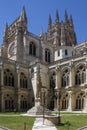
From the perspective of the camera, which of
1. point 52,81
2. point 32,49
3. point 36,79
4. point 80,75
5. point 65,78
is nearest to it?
point 80,75

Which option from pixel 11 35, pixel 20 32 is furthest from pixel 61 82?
pixel 11 35

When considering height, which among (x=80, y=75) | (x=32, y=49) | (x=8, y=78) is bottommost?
(x=8, y=78)

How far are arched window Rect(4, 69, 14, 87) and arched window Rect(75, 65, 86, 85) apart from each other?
13957mm

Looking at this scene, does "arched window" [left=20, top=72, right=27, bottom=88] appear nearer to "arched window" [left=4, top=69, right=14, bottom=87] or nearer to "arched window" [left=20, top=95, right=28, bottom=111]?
"arched window" [left=4, top=69, right=14, bottom=87]

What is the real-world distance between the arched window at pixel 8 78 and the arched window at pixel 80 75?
45.8 feet

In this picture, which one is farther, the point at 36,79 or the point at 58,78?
the point at 58,78

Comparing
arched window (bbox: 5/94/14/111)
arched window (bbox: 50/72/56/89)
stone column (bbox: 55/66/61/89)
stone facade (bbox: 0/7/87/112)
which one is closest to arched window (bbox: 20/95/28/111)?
stone facade (bbox: 0/7/87/112)

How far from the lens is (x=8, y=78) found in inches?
1994

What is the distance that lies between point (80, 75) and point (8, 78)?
50.3 feet

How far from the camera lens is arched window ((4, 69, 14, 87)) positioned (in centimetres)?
5025

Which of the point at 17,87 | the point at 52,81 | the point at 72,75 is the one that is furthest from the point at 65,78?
the point at 17,87

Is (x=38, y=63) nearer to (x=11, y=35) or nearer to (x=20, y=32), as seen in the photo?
(x=20, y=32)

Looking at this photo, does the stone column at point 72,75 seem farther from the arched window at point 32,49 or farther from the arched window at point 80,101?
the arched window at point 32,49

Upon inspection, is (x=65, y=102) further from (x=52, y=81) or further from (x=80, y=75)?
(x=80, y=75)
